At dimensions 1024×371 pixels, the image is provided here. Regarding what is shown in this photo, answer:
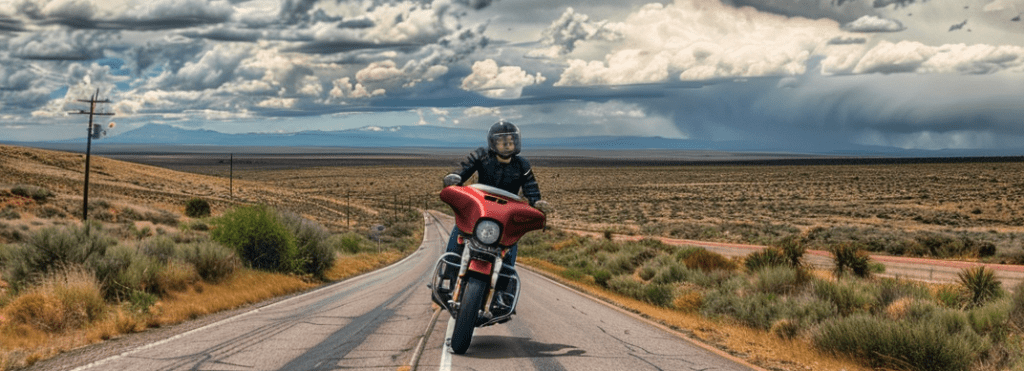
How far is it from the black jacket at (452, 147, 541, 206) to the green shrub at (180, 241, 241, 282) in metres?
8.28

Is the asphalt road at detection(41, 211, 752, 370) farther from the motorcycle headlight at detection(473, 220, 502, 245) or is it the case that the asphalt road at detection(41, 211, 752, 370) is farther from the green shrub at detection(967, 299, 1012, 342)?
the green shrub at detection(967, 299, 1012, 342)

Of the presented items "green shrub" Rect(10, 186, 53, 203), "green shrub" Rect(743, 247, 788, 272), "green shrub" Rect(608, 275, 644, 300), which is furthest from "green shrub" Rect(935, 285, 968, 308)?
"green shrub" Rect(10, 186, 53, 203)

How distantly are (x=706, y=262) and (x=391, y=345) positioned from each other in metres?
16.5

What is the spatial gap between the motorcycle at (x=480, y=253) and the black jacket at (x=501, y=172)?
678mm

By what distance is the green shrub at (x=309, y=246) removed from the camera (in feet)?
65.9

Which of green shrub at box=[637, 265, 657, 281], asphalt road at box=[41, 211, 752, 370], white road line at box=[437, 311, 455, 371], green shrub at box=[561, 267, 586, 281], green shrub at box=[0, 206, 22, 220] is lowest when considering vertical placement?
green shrub at box=[0, 206, 22, 220]

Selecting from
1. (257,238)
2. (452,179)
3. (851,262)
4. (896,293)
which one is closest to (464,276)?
(452,179)

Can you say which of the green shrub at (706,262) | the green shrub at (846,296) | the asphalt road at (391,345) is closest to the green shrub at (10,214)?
the asphalt road at (391,345)

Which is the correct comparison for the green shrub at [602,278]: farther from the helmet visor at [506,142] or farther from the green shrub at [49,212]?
the green shrub at [49,212]

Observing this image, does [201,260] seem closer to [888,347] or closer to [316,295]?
[316,295]

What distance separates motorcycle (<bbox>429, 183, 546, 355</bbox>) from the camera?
288 inches

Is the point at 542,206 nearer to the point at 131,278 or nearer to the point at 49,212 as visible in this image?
the point at 131,278

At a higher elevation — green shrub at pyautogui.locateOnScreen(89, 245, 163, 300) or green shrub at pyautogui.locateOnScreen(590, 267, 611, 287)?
green shrub at pyautogui.locateOnScreen(89, 245, 163, 300)

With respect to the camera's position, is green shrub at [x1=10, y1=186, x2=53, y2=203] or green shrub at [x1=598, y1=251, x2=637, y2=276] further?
green shrub at [x1=10, y1=186, x2=53, y2=203]
